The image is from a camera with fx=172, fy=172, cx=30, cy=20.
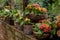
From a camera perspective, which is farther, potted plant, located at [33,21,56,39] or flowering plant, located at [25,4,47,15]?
flowering plant, located at [25,4,47,15]

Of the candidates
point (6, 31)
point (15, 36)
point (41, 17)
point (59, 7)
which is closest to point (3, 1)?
point (6, 31)

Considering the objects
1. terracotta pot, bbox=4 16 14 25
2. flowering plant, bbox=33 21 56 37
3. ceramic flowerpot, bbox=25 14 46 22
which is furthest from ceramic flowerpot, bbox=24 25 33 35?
terracotta pot, bbox=4 16 14 25

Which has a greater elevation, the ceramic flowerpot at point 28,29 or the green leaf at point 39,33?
the green leaf at point 39,33

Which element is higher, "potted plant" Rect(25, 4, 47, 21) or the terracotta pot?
"potted plant" Rect(25, 4, 47, 21)

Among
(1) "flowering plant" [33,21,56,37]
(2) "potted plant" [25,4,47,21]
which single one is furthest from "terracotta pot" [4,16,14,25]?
(1) "flowering plant" [33,21,56,37]

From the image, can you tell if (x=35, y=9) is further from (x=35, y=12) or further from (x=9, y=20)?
(x=9, y=20)

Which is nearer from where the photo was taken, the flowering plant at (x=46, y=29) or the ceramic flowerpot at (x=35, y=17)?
the flowering plant at (x=46, y=29)

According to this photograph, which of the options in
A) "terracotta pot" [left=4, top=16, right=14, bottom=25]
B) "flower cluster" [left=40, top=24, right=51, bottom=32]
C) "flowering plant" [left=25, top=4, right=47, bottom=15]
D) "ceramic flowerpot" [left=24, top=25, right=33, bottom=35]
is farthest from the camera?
"terracotta pot" [left=4, top=16, right=14, bottom=25]

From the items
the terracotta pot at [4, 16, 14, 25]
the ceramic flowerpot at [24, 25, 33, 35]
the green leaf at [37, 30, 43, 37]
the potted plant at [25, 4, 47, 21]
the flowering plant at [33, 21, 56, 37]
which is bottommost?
the terracotta pot at [4, 16, 14, 25]

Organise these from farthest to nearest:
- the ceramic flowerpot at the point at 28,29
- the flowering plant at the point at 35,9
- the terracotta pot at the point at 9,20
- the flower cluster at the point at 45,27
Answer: the terracotta pot at the point at 9,20
the flowering plant at the point at 35,9
the ceramic flowerpot at the point at 28,29
the flower cluster at the point at 45,27

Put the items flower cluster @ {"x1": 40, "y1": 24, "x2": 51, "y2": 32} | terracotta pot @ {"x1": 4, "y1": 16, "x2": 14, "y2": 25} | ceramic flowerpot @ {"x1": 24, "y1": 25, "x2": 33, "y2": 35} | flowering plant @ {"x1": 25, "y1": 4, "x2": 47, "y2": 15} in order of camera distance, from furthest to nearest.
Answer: terracotta pot @ {"x1": 4, "y1": 16, "x2": 14, "y2": 25} → flowering plant @ {"x1": 25, "y1": 4, "x2": 47, "y2": 15} → ceramic flowerpot @ {"x1": 24, "y1": 25, "x2": 33, "y2": 35} → flower cluster @ {"x1": 40, "y1": 24, "x2": 51, "y2": 32}

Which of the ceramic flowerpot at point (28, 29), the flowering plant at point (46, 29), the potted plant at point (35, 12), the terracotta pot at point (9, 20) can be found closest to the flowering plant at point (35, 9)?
the potted plant at point (35, 12)

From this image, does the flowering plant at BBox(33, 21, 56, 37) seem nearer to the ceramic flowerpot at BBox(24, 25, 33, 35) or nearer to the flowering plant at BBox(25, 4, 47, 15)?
the ceramic flowerpot at BBox(24, 25, 33, 35)

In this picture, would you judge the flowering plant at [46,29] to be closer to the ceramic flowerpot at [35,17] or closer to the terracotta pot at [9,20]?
the ceramic flowerpot at [35,17]
